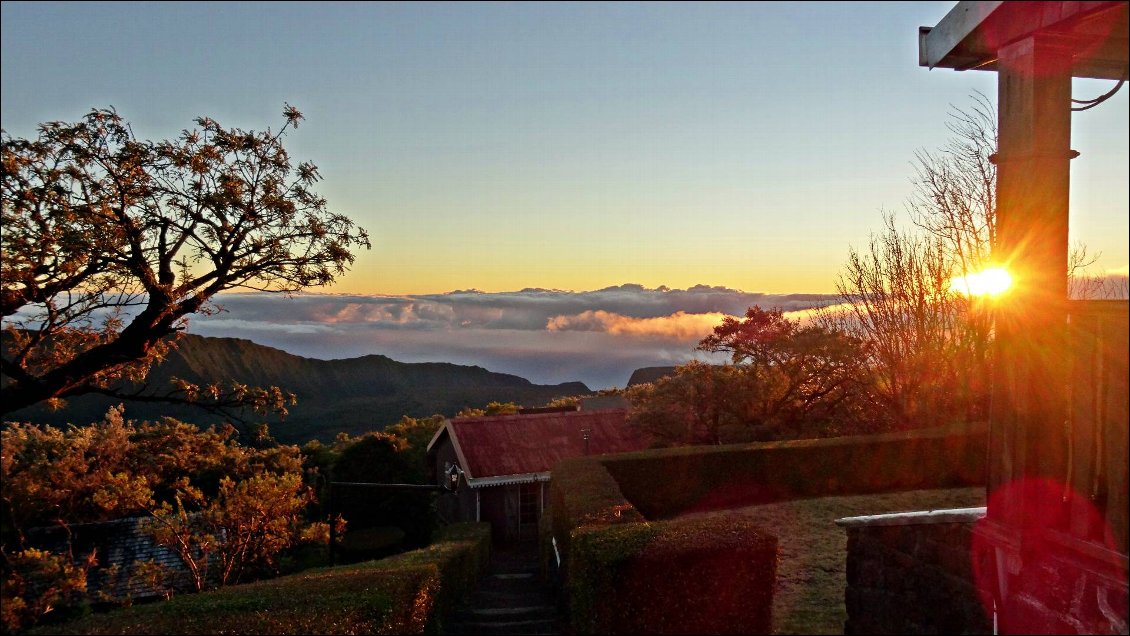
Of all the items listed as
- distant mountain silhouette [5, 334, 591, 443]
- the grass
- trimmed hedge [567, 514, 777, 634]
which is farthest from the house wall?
distant mountain silhouette [5, 334, 591, 443]

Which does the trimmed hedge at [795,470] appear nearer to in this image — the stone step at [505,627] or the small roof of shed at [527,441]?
the stone step at [505,627]

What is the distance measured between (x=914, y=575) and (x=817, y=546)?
6.57m

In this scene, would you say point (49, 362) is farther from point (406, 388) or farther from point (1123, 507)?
point (406, 388)

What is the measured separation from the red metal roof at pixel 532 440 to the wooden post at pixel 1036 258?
22012mm

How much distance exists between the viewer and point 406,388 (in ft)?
292

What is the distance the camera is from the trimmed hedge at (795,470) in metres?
19.2

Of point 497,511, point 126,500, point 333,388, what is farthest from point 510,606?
point 333,388

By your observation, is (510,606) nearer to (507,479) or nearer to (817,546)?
(817,546)

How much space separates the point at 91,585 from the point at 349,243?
17812mm

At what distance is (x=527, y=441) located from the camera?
98.8 feet

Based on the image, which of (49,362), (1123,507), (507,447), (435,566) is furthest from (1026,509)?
(507,447)

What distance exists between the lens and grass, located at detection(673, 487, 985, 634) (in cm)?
999

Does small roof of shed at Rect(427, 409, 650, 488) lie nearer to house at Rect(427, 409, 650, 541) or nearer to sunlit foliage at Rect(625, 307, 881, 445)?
house at Rect(427, 409, 650, 541)

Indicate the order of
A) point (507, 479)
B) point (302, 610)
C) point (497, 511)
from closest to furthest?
point (302, 610) < point (507, 479) < point (497, 511)
